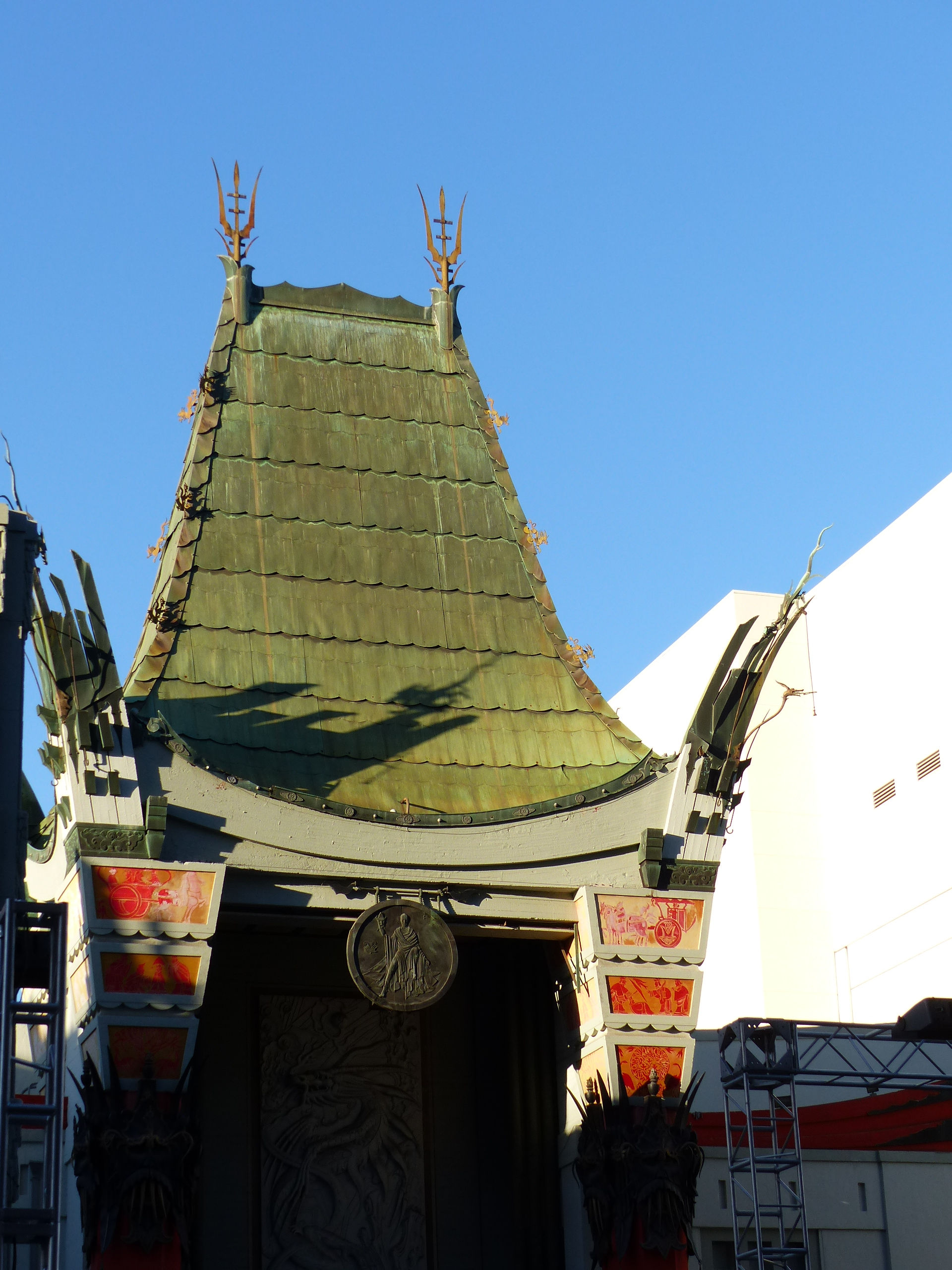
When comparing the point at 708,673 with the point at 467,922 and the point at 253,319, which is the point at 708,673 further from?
the point at 467,922

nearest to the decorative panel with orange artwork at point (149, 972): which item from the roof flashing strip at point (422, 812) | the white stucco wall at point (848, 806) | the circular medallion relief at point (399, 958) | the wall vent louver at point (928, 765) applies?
the circular medallion relief at point (399, 958)

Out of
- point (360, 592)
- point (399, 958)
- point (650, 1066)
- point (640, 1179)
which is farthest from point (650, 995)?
point (360, 592)

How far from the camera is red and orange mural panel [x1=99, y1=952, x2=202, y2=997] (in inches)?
669

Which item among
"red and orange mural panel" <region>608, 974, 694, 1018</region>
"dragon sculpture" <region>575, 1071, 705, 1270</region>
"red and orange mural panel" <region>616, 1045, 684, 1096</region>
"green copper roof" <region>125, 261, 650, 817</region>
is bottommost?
"dragon sculpture" <region>575, 1071, 705, 1270</region>

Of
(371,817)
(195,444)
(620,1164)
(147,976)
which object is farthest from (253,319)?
(620,1164)

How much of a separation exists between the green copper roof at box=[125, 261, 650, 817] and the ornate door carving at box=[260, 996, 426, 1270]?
3.14m

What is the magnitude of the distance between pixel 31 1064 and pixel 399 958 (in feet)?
16.7

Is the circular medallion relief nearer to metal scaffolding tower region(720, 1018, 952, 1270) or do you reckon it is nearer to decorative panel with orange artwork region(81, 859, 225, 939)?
decorative panel with orange artwork region(81, 859, 225, 939)

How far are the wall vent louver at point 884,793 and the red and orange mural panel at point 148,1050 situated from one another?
18.5 metres

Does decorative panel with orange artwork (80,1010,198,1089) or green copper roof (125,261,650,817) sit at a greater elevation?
green copper roof (125,261,650,817)

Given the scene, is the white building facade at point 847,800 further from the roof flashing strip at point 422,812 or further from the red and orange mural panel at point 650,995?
the red and orange mural panel at point 650,995

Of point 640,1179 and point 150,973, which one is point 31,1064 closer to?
point 150,973

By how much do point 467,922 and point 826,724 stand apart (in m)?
17.7

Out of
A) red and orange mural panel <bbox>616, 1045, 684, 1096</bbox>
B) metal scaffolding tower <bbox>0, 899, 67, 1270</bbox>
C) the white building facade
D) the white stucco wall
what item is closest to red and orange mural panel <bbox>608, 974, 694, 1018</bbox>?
red and orange mural panel <bbox>616, 1045, 684, 1096</bbox>
